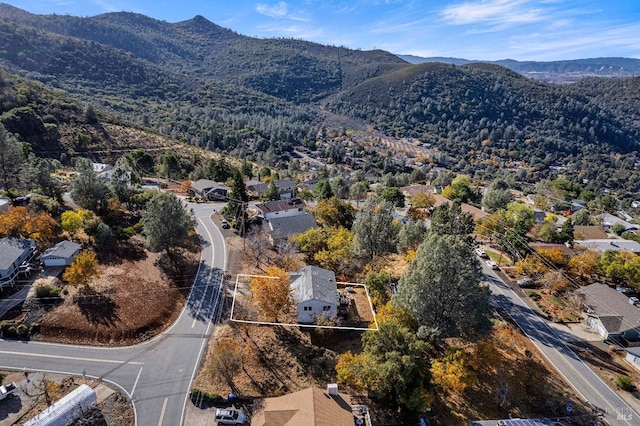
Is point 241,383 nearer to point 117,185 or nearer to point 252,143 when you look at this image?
point 117,185

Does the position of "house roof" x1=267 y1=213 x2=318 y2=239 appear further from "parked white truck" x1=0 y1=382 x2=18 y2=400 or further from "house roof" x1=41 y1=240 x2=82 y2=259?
"parked white truck" x1=0 y1=382 x2=18 y2=400

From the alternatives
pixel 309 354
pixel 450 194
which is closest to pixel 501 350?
pixel 309 354

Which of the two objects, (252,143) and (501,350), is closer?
(501,350)

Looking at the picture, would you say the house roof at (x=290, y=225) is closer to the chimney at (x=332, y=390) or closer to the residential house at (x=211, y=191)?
the residential house at (x=211, y=191)

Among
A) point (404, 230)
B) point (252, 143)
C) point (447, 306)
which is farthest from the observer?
point (252, 143)

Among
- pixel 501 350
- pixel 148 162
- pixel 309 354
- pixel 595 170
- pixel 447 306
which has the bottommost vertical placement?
pixel 595 170

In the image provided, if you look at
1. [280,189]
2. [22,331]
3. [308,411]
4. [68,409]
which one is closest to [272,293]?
Result: [308,411]

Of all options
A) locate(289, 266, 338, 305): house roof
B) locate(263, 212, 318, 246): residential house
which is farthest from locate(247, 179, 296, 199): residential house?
locate(289, 266, 338, 305): house roof
